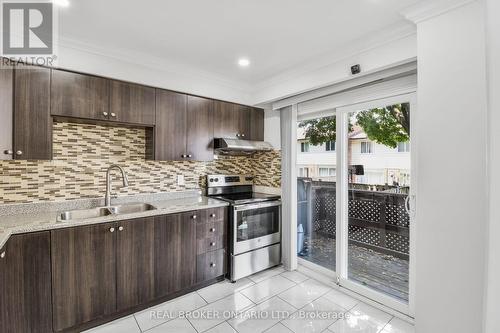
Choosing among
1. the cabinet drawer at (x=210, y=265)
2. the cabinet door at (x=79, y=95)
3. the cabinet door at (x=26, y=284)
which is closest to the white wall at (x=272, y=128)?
the cabinet drawer at (x=210, y=265)

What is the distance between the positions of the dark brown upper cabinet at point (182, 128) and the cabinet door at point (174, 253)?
723 mm

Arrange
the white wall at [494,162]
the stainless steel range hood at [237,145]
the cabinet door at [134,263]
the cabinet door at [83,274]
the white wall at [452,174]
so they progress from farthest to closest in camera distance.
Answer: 1. the stainless steel range hood at [237,145]
2. the cabinet door at [134,263]
3. the cabinet door at [83,274]
4. the white wall at [452,174]
5. the white wall at [494,162]

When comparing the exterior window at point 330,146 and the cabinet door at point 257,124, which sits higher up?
the cabinet door at point 257,124

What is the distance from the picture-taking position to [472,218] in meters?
1.50

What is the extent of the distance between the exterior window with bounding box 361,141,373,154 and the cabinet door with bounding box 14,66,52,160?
117 inches

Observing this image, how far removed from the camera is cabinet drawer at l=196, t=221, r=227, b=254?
2721 mm

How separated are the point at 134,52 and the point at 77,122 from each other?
902 mm

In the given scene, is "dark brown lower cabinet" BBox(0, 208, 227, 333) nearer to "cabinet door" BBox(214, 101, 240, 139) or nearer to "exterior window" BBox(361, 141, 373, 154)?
"cabinet door" BBox(214, 101, 240, 139)

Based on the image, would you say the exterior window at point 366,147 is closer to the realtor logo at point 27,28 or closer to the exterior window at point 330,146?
the exterior window at point 330,146

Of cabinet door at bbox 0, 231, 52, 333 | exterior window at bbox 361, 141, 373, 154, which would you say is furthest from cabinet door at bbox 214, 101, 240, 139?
cabinet door at bbox 0, 231, 52, 333

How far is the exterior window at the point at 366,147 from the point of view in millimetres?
2598

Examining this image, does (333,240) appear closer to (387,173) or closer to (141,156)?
(387,173)

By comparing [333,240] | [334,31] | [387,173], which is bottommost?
[333,240]

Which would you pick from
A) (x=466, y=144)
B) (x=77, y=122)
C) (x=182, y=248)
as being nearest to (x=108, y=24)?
(x=77, y=122)
